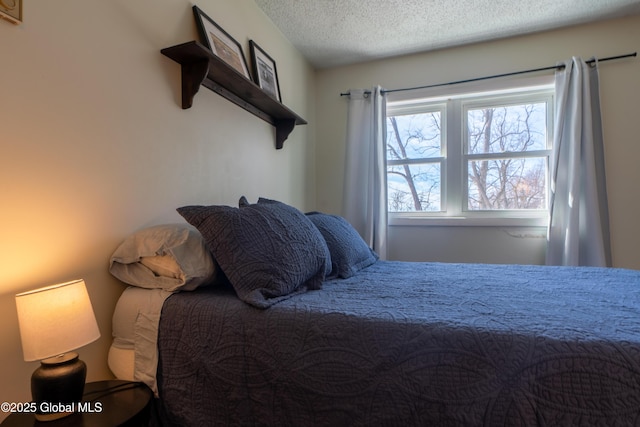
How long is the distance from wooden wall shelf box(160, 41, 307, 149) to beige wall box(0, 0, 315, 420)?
0.05 meters

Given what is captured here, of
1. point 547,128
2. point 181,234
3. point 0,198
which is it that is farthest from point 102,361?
point 547,128

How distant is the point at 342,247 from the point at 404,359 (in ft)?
3.06

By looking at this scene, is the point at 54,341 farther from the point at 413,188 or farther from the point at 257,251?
the point at 413,188

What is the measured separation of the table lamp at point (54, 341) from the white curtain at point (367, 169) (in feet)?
7.58

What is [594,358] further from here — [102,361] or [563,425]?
[102,361]

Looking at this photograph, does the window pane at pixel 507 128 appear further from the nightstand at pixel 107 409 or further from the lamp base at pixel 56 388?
the lamp base at pixel 56 388

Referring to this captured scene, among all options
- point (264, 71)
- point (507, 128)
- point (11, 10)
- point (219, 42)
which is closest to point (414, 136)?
point (507, 128)

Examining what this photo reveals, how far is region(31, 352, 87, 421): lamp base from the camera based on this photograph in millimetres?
856

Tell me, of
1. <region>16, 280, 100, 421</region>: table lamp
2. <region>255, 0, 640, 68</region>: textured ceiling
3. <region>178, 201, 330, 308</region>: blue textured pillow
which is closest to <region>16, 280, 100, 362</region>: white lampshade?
<region>16, 280, 100, 421</region>: table lamp

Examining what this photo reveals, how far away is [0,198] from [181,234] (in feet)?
1.68

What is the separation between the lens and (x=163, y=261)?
1232mm

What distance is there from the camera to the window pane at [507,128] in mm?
2781

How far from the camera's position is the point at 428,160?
3.04m

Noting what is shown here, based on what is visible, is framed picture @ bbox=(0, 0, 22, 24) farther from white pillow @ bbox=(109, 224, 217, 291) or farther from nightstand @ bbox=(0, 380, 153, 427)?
nightstand @ bbox=(0, 380, 153, 427)
